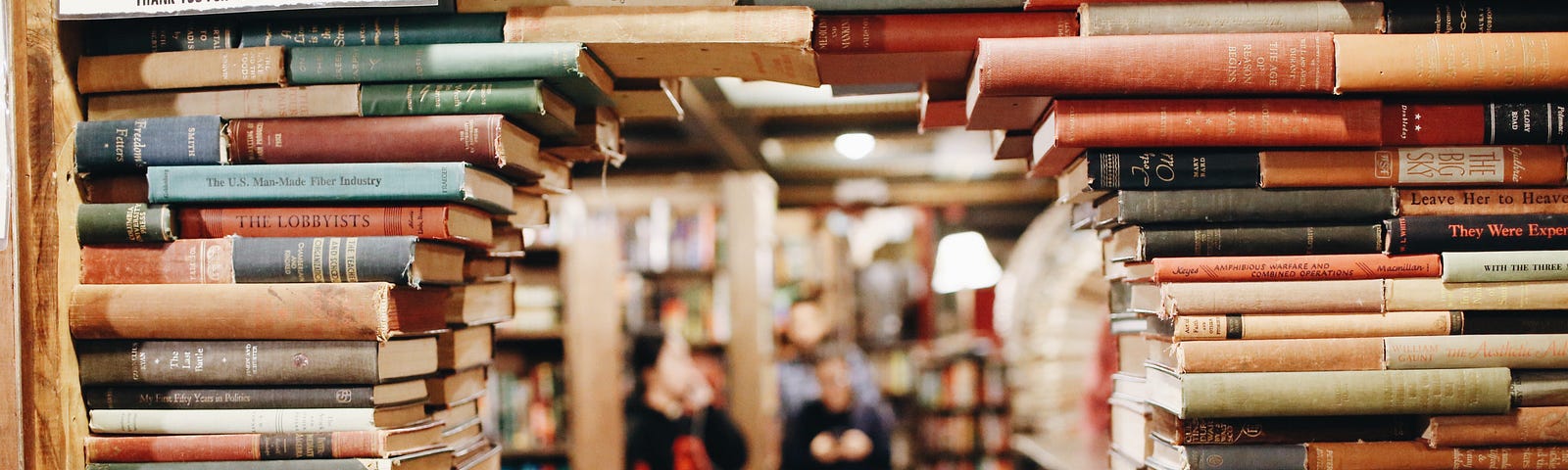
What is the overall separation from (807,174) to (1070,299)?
1764 mm

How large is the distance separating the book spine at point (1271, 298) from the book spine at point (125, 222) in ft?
4.42

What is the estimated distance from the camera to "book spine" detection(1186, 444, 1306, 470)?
1.09 meters

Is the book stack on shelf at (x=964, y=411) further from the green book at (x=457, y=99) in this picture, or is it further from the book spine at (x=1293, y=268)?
the green book at (x=457, y=99)

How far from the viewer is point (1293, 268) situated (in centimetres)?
109

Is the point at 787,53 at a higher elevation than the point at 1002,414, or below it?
higher

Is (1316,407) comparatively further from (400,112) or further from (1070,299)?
Answer: (1070,299)

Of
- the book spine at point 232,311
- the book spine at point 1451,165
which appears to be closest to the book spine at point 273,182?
the book spine at point 232,311

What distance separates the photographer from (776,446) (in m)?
4.26

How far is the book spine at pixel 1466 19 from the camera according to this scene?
1084 mm

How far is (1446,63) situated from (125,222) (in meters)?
1.75

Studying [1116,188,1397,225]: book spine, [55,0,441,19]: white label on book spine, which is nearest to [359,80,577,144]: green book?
[55,0,441,19]: white label on book spine

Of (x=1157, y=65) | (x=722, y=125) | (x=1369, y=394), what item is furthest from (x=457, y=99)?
(x=722, y=125)

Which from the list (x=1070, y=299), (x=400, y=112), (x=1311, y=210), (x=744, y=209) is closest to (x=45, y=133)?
(x=400, y=112)

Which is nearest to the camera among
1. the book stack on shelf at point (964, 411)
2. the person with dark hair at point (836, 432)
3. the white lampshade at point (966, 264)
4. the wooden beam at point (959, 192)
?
the person with dark hair at point (836, 432)
